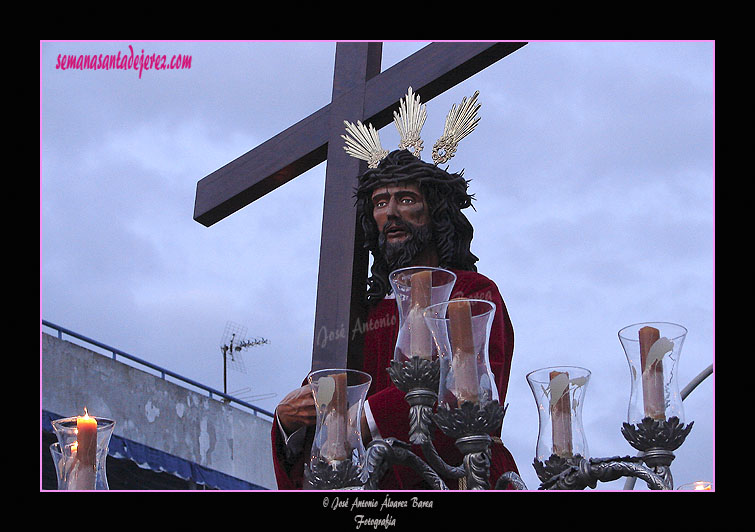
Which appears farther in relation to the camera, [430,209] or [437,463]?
[430,209]

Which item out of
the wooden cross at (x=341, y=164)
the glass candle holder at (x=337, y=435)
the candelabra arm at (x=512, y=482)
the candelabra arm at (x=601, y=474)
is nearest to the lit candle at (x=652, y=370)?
the candelabra arm at (x=601, y=474)

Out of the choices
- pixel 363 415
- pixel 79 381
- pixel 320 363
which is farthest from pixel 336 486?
pixel 79 381

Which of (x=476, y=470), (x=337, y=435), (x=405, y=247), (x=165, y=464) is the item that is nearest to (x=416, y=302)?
(x=337, y=435)

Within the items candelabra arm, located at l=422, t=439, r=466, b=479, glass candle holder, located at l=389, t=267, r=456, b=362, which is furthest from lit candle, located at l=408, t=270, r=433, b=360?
candelabra arm, located at l=422, t=439, r=466, b=479

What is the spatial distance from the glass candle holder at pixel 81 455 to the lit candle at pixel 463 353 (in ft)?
4.40

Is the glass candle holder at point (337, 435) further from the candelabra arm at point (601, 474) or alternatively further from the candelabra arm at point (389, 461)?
the candelabra arm at point (601, 474)

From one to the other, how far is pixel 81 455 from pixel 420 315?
49.7 inches

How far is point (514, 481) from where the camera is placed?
4.34m

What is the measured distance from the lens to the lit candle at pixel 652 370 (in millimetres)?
4285

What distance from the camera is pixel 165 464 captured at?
30.2 feet

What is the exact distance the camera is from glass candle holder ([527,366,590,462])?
14.5 ft

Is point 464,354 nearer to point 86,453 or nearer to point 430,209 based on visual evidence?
point 86,453

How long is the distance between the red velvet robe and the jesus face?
0.54 ft

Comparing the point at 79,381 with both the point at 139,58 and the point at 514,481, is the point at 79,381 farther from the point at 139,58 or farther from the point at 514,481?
the point at 514,481
